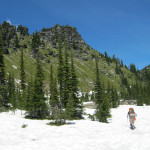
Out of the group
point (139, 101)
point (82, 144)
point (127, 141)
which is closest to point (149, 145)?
point (127, 141)

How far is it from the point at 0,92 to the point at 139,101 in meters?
77.4

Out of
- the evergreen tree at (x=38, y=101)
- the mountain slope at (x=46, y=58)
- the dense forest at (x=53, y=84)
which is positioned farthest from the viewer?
the mountain slope at (x=46, y=58)

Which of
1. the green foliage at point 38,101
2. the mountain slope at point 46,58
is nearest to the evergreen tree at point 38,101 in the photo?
the green foliage at point 38,101

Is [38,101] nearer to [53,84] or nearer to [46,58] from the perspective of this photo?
[53,84]

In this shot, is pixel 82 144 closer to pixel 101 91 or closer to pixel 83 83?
pixel 101 91

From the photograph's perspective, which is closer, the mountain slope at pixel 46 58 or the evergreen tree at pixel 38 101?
the evergreen tree at pixel 38 101

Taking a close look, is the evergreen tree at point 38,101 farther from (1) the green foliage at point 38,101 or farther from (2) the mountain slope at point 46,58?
(2) the mountain slope at point 46,58

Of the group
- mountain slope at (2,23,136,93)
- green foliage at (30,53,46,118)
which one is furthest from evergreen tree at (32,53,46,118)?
mountain slope at (2,23,136,93)

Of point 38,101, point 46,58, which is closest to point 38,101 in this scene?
point 38,101

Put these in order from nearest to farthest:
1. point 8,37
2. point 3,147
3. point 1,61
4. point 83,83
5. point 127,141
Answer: point 3,147 → point 127,141 → point 1,61 → point 83,83 → point 8,37

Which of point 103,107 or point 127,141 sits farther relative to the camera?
point 103,107

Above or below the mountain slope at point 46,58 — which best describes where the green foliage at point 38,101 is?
below

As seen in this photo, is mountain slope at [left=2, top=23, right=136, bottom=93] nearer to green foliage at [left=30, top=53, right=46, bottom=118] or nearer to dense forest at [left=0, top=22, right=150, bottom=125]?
dense forest at [left=0, top=22, right=150, bottom=125]

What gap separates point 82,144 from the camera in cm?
732
